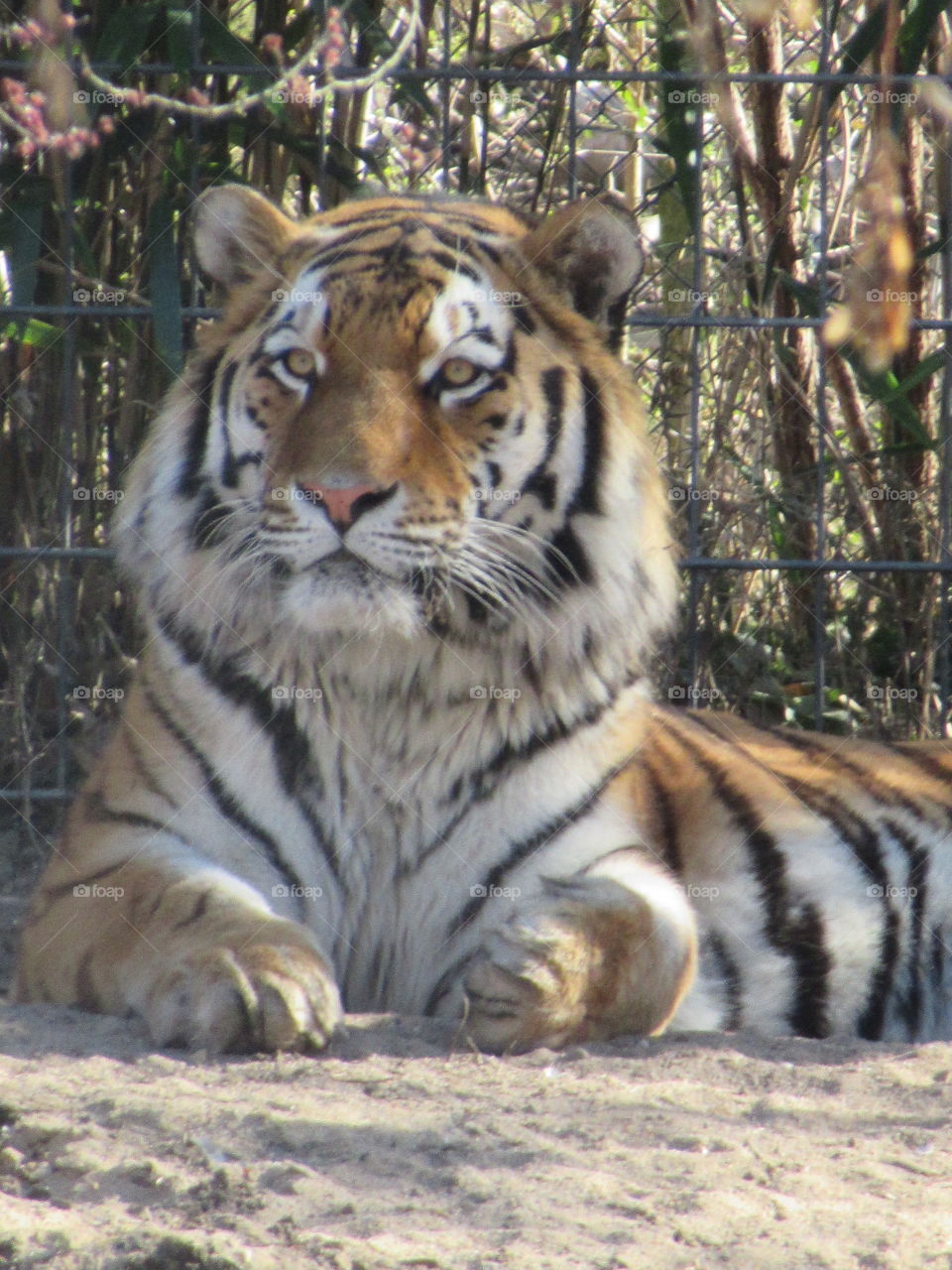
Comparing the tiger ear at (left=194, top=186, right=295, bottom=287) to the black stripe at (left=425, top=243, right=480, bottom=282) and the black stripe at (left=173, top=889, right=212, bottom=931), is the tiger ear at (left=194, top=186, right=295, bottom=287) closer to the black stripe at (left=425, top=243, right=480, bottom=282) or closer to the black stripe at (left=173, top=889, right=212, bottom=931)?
the black stripe at (left=425, top=243, right=480, bottom=282)

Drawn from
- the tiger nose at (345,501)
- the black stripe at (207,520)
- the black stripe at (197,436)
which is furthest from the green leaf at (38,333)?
the tiger nose at (345,501)

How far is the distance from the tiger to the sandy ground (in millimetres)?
172

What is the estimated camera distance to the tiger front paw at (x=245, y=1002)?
6.87ft

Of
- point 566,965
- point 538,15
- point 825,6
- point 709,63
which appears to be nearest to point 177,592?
point 566,965

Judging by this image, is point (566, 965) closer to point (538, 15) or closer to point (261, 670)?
point (261, 670)

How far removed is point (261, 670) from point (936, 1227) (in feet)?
4.47

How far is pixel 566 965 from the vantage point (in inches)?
88.8

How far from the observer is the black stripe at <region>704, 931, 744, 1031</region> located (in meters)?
2.70

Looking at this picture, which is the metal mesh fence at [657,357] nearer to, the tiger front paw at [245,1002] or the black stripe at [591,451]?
the black stripe at [591,451]

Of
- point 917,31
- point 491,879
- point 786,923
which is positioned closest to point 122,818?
point 491,879

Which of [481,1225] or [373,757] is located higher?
[373,757]

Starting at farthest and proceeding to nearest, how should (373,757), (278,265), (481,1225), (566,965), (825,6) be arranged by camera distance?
(825,6)
(278,265)
(373,757)
(566,965)
(481,1225)

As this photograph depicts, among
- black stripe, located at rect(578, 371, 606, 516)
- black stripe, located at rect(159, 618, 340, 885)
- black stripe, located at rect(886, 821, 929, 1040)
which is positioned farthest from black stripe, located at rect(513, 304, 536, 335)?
black stripe, located at rect(886, 821, 929, 1040)

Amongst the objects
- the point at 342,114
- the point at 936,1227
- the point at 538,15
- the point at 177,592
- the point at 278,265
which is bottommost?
the point at 936,1227
